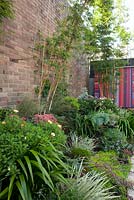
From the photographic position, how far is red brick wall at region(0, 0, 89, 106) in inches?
147

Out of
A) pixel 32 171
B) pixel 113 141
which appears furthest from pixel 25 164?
pixel 113 141

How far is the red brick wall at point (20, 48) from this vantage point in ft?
12.3

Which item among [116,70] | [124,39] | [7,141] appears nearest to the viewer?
[7,141]

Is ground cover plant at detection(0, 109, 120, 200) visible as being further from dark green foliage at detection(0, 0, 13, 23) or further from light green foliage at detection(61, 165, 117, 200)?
dark green foliage at detection(0, 0, 13, 23)

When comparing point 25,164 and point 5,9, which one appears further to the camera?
point 5,9

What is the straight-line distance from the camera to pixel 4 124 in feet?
7.44

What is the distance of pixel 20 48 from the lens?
4199mm

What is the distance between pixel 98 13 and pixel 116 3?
2.72 ft

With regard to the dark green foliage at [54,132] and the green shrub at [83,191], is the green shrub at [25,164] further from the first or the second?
the dark green foliage at [54,132]

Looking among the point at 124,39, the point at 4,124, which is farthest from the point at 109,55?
the point at 4,124

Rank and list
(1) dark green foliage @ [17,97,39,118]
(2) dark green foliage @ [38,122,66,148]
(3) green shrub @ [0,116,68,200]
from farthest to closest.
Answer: (1) dark green foliage @ [17,97,39,118] < (2) dark green foliage @ [38,122,66,148] < (3) green shrub @ [0,116,68,200]

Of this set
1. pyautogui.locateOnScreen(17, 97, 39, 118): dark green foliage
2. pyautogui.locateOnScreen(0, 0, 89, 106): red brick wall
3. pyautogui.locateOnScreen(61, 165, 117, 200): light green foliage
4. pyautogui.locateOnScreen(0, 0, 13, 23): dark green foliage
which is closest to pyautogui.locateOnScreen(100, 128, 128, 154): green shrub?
pyautogui.locateOnScreen(17, 97, 39, 118): dark green foliage

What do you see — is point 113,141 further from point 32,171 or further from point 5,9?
point 5,9

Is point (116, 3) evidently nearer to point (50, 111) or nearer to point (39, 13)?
point (39, 13)
